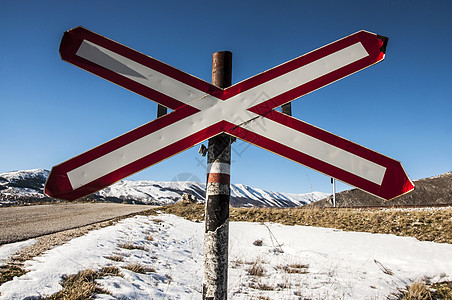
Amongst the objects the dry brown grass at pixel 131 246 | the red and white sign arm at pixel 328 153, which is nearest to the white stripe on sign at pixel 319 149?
the red and white sign arm at pixel 328 153

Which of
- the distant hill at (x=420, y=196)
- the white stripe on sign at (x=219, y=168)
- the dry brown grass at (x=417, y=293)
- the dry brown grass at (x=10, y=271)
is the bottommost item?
the dry brown grass at (x=417, y=293)

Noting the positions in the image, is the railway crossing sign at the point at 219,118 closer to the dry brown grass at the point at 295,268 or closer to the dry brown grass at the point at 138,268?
the dry brown grass at the point at 138,268

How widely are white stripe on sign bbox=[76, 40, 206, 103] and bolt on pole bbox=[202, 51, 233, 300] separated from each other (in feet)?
1.12

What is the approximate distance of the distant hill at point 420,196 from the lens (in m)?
24.4

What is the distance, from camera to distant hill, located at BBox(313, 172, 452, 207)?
24.4 m

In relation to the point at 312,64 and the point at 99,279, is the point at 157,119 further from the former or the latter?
the point at 99,279

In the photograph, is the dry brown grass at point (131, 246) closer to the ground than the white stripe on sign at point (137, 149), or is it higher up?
closer to the ground

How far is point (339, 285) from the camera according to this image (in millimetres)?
4871

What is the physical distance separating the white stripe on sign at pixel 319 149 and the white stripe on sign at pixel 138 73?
45 cm

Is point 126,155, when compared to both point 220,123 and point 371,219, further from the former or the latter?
point 371,219

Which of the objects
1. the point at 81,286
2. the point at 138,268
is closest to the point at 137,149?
the point at 81,286

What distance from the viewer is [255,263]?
5.93m

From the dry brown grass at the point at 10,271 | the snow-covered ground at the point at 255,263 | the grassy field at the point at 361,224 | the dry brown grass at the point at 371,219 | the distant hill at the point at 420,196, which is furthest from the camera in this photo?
the distant hill at the point at 420,196

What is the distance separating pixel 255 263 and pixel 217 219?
5174 millimetres
